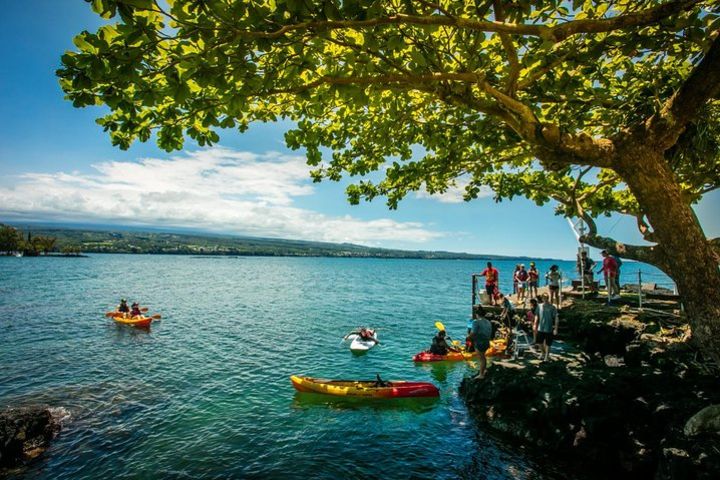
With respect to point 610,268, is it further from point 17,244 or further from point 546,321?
point 17,244

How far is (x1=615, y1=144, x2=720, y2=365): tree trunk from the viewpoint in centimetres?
666

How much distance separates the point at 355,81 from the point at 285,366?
19524 mm

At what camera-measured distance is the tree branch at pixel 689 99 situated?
6081 mm

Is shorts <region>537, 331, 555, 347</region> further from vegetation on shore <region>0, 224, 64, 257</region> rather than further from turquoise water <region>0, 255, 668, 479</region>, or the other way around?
vegetation on shore <region>0, 224, 64, 257</region>

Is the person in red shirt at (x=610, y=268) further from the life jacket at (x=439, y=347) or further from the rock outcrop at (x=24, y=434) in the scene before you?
the rock outcrop at (x=24, y=434)

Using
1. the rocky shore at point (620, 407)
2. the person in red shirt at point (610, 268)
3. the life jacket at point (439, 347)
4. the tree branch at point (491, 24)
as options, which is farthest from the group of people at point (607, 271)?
the tree branch at point (491, 24)

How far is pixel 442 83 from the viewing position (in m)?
7.59

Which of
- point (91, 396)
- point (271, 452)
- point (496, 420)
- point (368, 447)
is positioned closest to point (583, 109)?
point (496, 420)

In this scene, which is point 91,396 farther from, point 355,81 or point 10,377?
point 355,81

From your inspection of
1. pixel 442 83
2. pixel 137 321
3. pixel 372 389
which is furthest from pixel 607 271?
pixel 137 321

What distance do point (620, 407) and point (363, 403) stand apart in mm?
9451

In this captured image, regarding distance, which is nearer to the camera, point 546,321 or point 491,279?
point 546,321

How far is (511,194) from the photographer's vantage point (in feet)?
51.1

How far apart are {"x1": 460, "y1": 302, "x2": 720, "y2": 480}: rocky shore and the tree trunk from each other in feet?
7.80
